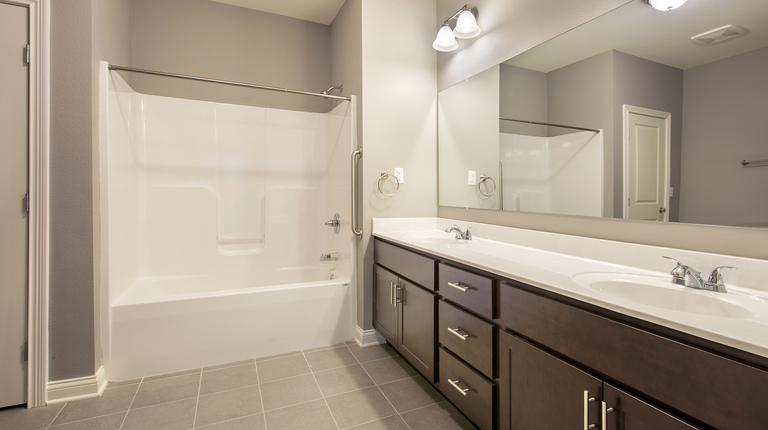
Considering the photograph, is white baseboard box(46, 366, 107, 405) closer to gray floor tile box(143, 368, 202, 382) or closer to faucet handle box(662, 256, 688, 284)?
gray floor tile box(143, 368, 202, 382)

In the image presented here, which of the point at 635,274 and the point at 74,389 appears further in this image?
the point at 74,389

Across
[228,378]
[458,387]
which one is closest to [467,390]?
[458,387]

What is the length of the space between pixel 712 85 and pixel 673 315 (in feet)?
2.87

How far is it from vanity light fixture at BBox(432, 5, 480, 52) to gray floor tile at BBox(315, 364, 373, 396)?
2.10 metres

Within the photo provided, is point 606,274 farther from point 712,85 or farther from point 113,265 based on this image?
point 113,265

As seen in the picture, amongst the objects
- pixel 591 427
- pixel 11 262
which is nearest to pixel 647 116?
pixel 591 427

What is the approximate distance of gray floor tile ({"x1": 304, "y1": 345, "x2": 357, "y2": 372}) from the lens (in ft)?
7.09

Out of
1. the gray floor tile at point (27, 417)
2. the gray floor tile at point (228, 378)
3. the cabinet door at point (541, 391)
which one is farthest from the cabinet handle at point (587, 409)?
the gray floor tile at point (27, 417)

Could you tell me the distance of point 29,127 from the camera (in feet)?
5.53

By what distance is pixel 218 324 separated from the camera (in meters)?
2.15

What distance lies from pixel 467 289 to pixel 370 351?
3.86ft

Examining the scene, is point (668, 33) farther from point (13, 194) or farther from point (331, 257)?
point (13, 194)

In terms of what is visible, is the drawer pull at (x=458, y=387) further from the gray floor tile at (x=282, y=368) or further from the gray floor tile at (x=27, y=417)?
the gray floor tile at (x=27, y=417)

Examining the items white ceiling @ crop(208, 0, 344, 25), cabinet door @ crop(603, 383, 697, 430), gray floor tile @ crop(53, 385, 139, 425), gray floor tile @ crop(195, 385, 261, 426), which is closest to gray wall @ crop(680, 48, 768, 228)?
cabinet door @ crop(603, 383, 697, 430)
